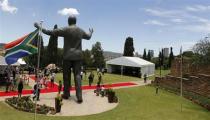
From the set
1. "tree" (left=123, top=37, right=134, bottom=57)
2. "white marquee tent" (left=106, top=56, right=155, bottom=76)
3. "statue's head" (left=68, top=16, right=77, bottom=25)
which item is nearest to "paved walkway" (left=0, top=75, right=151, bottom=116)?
"statue's head" (left=68, top=16, right=77, bottom=25)

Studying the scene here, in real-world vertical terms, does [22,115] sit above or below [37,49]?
below

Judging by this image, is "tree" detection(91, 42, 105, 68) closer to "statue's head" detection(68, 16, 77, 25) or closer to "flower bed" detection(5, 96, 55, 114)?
"statue's head" detection(68, 16, 77, 25)

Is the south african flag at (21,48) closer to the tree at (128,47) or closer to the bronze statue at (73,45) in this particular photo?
the bronze statue at (73,45)

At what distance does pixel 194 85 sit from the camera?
39312mm

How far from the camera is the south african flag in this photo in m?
19.2

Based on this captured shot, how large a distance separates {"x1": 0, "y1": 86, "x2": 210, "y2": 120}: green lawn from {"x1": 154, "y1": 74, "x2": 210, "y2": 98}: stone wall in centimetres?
543

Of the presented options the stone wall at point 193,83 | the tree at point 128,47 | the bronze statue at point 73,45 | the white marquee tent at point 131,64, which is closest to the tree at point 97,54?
the tree at point 128,47

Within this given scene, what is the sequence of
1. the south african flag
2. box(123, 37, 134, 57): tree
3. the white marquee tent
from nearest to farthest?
the south african flag < the white marquee tent < box(123, 37, 134, 57): tree

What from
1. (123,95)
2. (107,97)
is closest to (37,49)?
(107,97)

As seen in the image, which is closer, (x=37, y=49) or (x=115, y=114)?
(x=37, y=49)

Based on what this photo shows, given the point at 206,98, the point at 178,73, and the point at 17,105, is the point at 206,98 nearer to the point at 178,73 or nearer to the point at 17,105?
the point at 178,73

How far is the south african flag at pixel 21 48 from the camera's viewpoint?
62.9 ft

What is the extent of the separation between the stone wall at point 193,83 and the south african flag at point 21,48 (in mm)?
23239

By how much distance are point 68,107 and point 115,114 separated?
3493 millimetres
